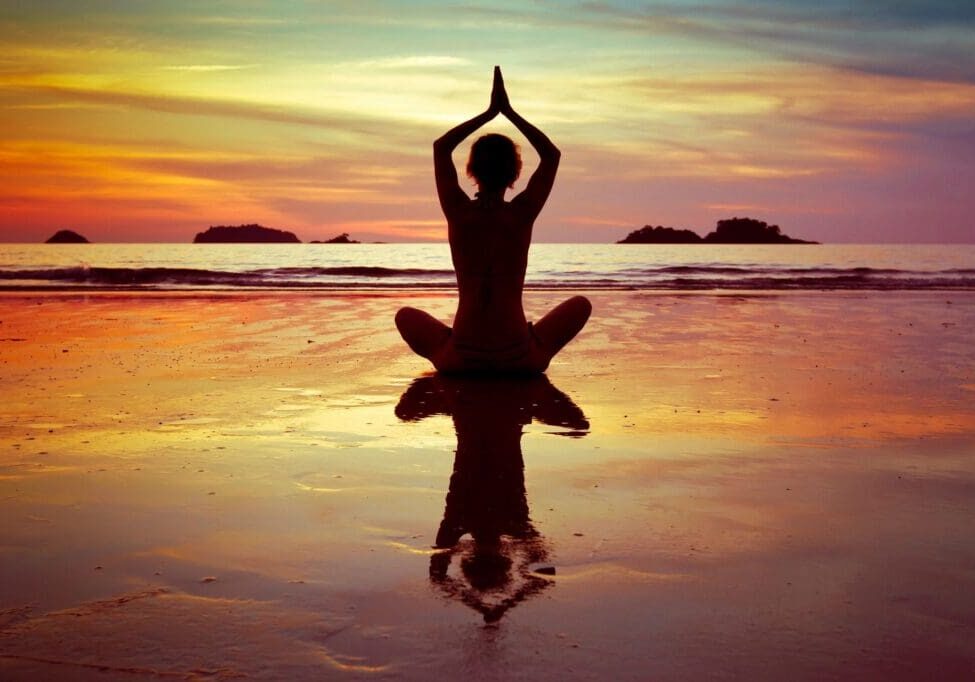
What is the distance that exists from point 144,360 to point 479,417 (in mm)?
3417

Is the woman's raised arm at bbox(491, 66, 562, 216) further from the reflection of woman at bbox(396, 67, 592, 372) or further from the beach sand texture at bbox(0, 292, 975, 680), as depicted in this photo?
the beach sand texture at bbox(0, 292, 975, 680)

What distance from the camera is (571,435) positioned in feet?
15.0

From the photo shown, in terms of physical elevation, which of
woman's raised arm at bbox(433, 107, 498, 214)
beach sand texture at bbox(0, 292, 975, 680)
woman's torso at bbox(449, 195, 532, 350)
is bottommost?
→ beach sand texture at bbox(0, 292, 975, 680)

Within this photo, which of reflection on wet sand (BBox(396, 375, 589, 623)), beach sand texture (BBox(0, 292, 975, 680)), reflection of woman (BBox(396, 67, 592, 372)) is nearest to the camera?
beach sand texture (BBox(0, 292, 975, 680))

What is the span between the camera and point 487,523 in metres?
3.14

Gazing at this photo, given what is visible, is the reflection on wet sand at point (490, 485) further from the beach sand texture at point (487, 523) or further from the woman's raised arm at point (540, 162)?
the woman's raised arm at point (540, 162)

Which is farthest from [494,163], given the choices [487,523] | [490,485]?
[487,523]

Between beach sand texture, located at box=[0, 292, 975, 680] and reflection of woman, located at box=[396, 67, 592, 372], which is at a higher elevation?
reflection of woman, located at box=[396, 67, 592, 372]

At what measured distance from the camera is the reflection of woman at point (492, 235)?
19.7 feet

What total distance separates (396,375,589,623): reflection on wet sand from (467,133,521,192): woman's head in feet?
4.38

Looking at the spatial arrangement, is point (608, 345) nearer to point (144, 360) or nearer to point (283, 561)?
point (144, 360)

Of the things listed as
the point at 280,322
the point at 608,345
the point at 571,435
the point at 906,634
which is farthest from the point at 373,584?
the point at 280,322

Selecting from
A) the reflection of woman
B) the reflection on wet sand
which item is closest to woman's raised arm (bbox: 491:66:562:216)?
the reflection of woman

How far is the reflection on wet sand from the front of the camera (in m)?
2.57
